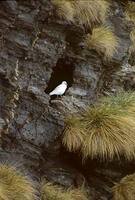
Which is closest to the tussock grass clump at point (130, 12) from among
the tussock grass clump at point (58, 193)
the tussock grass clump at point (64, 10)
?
the tussock grass clump at point (64, 10)

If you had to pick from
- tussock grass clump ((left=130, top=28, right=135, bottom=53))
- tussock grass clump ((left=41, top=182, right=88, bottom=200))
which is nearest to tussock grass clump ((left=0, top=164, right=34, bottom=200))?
tussock grass clump ((left=41, top=182, right=88, bottom=200))

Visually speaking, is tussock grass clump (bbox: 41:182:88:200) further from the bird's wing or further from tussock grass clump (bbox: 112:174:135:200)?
the bird's wing

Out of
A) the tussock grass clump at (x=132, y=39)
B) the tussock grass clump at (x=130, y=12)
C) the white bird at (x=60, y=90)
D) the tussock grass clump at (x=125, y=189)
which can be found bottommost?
the tussock grass clump at (x=125, y=189)

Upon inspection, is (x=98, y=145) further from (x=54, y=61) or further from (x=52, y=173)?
(x=54, y=61)

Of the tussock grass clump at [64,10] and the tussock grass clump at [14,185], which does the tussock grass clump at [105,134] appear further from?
the tussock grass clump at [64,10]

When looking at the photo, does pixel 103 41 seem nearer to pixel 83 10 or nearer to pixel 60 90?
pixel 83 10

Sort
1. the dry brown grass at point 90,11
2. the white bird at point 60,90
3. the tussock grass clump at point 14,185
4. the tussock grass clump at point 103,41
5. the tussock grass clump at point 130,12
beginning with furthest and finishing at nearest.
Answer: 1. the tussock grass clump at point 130,12
2. the tussock grass clump at point 103,41
3. the dry brown grass at point 90,11
4. the white bird at point 60,90
5. the tussock grass clump at point 14,185
